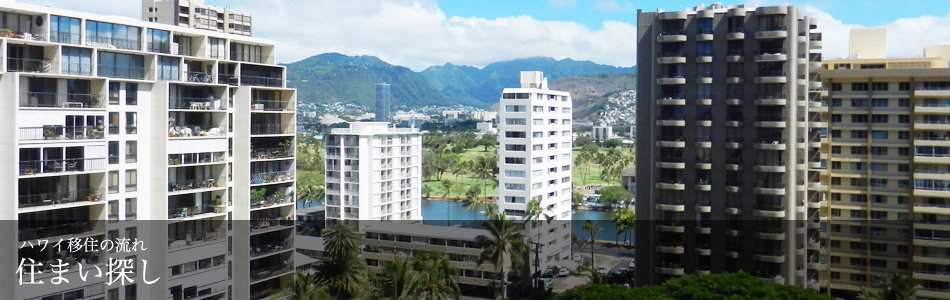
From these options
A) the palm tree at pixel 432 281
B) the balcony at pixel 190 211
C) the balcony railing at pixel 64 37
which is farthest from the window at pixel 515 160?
the balcony railing at pixel 64 37

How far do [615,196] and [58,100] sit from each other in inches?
2382

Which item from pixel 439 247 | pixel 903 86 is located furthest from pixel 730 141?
pixel 439 247

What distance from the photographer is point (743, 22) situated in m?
22.4

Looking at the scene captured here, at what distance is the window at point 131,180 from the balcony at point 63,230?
4.05ft

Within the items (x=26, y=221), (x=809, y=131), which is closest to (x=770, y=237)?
(x=809, y=131)

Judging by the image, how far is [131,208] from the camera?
1716 cm

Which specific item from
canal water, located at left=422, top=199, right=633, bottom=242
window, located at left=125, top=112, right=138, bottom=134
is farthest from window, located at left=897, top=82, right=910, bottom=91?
canal water, located at left=422, top=199, right=633, bottom=242

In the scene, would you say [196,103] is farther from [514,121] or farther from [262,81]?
[514,121]

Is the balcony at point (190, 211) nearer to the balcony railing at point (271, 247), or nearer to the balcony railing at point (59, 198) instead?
the balcony railing at point (271, 247)

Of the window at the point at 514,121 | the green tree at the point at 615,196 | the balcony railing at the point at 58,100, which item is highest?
the window at the point at 514,121

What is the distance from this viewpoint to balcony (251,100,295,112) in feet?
65.4

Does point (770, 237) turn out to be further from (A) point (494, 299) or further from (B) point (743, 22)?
(A) point (494, 299)

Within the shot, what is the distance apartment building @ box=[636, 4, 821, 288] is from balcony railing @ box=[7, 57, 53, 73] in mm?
17190

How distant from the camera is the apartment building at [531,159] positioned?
132ft
